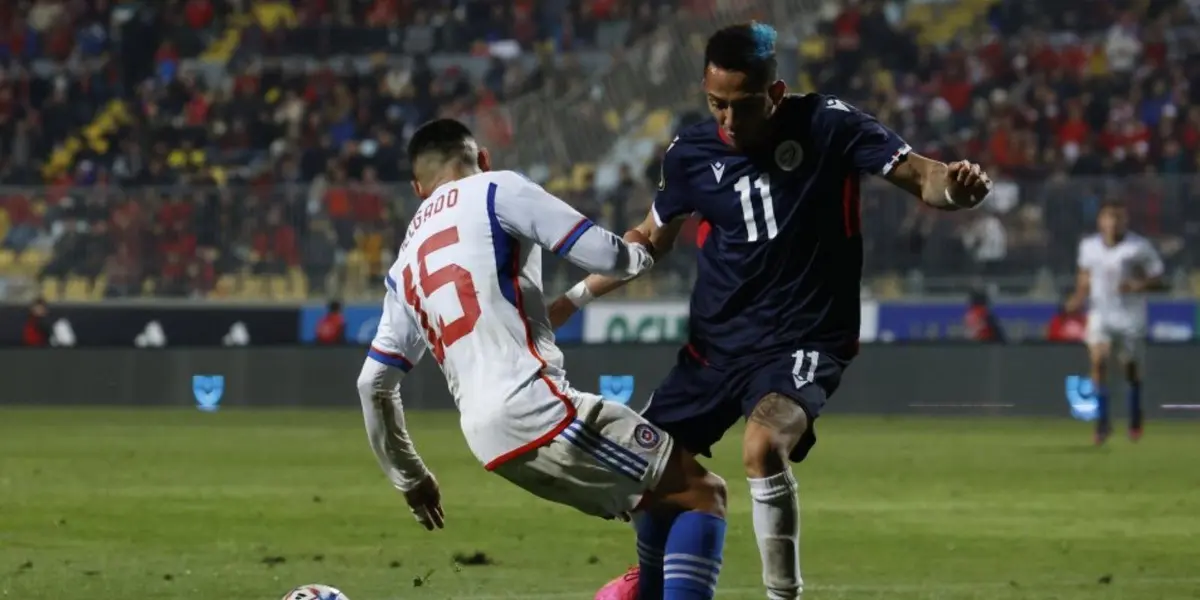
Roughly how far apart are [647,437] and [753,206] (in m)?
0.96

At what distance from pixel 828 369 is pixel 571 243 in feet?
3.49

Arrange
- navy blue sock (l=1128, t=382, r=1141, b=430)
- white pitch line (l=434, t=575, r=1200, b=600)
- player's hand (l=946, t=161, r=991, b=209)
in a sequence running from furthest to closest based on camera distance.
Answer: navy blue sock (l=1128, t=382, r=1141, b=430)
white pitch line (l=434, t=575, r=1200, b=600)
player's hand (l=946, t=161, r=991, b=209)

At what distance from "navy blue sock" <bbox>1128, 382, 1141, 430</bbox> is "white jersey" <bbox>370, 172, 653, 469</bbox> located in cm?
1359

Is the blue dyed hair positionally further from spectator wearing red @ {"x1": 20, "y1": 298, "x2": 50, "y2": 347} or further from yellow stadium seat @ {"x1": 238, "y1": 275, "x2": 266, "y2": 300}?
spectator wearing red @ {"x1": 20, "y1": 298, "x2": 50, "y2": 347}

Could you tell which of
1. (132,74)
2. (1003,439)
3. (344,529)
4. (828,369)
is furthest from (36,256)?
(828,369)

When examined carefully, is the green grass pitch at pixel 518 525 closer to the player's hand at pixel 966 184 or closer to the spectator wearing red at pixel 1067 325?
the player's hand at pixel 966 184

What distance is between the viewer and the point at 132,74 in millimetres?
32906

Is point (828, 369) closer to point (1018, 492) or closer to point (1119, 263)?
point (1018, 492)

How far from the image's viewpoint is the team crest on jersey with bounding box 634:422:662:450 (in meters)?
5.78

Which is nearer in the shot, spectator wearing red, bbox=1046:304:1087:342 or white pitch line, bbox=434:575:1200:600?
white pitch line, bbox=434:575:1200:600

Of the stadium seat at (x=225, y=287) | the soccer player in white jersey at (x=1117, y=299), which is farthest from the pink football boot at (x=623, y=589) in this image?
the stadium seat at (x=225, y=287)

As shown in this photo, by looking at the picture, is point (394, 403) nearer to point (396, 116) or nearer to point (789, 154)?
point (789, 154)

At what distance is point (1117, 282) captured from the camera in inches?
737

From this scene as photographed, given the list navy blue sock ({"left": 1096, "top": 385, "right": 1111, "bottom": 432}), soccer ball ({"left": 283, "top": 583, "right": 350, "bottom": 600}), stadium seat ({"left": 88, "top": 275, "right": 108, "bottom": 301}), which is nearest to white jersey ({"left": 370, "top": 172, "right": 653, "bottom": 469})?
soccer ball ({"left": 283, "top": 583, "right": 350, "bottom": 600})
